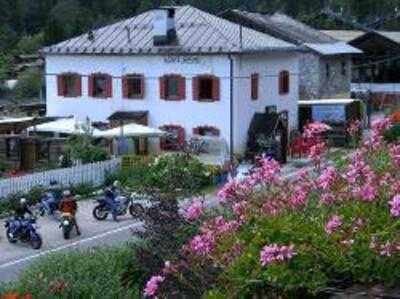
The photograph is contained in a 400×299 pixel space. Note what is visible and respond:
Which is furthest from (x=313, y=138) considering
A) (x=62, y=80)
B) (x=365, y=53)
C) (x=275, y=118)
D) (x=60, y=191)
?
(x=365, y=53)

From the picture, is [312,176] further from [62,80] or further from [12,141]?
[62,80]

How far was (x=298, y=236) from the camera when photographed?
19.3 ft

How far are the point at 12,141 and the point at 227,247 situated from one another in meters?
32.7

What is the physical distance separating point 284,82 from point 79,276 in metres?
36.1

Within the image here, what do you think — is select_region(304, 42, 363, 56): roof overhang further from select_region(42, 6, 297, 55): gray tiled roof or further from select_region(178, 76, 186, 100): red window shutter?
select_region(178, 76, 186, 100): red window shutter

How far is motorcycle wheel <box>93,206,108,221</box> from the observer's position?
27.9 m

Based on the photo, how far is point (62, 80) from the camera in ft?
148

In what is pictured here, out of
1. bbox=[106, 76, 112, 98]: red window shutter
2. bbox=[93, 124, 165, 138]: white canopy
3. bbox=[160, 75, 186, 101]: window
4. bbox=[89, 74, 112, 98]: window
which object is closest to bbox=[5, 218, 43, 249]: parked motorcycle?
bbox=[93, 124, 165, 138]: white canopy

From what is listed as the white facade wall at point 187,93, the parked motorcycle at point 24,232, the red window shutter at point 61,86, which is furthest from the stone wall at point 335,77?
the parked motorcycle at point 24,232

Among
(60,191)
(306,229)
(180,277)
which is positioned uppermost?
(306,229)

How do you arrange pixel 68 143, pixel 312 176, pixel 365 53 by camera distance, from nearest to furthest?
pixel 312 176, pixel 68 143, pixel 365 53

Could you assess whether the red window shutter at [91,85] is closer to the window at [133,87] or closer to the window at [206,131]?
the window at [133,87]

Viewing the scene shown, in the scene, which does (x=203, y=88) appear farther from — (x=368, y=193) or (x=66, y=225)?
(x=368, y=193)

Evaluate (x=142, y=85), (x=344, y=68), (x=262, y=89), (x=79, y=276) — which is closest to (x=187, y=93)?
(x=142, y=85)
